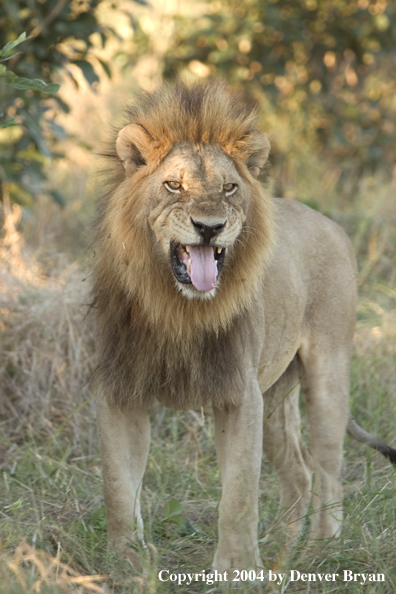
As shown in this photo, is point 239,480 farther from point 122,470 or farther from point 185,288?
point 185,288

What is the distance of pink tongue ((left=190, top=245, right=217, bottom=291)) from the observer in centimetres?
302

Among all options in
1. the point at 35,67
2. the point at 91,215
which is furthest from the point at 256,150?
the point at 91,215

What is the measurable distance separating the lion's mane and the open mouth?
77 millimetres

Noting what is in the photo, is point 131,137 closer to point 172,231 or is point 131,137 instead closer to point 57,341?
point 172,231

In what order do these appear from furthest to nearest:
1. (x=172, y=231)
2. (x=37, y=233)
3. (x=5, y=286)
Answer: (x=37, y=233) < (x=5, y=286) < (x=172, y=231)

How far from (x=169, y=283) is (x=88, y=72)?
11.2 ft

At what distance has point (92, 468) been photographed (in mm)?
4539

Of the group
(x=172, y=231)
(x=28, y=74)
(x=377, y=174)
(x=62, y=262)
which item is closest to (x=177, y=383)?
(x=172, y=231)

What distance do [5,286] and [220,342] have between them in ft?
7.71

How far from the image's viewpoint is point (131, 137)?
3.21 m

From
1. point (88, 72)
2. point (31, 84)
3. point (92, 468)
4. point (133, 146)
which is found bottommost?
point (92, 468)

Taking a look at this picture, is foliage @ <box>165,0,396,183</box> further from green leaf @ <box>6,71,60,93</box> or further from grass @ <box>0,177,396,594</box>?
green leaf @ <box>6,71,60,93</box>

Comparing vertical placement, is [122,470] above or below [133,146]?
below

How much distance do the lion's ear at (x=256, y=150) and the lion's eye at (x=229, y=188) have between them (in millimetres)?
205
